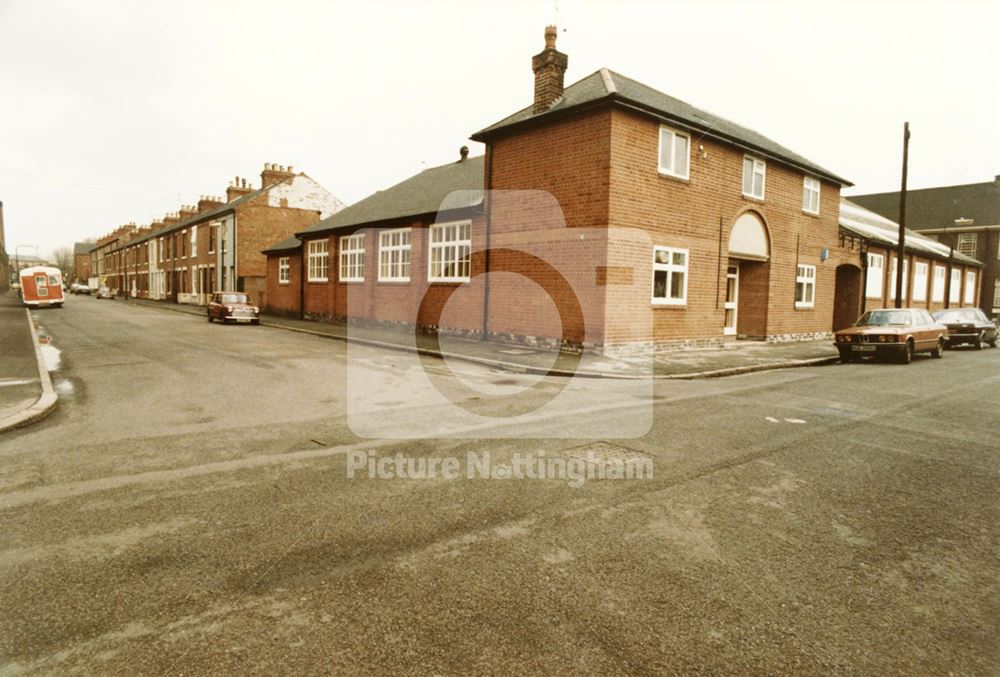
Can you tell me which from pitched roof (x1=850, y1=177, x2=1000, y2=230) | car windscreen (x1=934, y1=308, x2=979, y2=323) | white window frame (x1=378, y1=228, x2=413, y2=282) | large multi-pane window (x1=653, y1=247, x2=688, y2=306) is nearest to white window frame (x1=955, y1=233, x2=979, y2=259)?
pitched roof (x1=850, y1=177, x2=1000, y2=230)

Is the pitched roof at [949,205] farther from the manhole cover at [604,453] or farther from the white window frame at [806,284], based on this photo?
the manhole cover at [604,453]

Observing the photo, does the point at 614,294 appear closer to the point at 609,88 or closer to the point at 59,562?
the point at 609,88

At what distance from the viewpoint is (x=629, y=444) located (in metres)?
6.61

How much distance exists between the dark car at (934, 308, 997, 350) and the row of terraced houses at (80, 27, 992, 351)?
396cm

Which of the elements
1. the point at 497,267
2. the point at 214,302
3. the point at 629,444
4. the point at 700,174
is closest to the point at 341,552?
the point at 629,444

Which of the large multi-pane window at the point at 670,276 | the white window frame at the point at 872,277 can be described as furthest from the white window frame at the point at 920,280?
the large multi-pane window at the point at 670,276

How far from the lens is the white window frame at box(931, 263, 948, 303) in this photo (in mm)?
36688

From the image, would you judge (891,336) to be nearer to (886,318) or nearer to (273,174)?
(886,318)

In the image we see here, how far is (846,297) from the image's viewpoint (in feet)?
87.6

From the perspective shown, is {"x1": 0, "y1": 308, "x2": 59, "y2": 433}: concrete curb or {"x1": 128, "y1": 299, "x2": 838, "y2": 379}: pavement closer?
A: {"x1": 0, "y1": 308, "x2": 59, "y2": 433}: concrete curb

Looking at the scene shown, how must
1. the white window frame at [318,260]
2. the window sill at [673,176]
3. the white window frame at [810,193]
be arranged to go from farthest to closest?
the white window frame at [318,260] → the white window frame at [810,193] → the window sill at [673,176]

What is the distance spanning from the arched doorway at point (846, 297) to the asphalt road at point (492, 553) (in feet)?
70.1

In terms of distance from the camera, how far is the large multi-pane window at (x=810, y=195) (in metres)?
22.3

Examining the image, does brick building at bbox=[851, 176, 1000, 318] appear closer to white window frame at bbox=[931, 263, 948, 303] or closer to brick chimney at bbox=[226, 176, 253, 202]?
white window frame at bbox=[931, 263, 948, 303]
